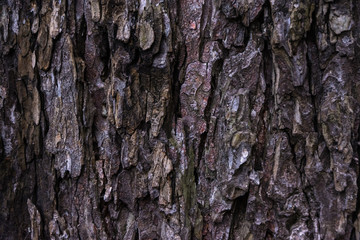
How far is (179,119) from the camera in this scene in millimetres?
1087

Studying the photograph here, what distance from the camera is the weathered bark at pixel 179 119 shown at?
0.97m

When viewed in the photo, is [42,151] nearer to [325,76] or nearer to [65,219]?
[65,219]

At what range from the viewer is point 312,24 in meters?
0.97

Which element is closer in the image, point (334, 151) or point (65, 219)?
point (334, 151)

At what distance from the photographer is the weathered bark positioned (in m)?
0.97

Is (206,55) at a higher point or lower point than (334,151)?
higher

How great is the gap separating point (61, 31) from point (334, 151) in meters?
0.85

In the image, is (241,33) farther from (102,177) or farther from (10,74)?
(10,74)

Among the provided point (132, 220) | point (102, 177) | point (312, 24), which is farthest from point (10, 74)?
point (312, 24)

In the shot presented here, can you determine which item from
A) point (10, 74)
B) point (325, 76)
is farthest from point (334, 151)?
point (10, 74)

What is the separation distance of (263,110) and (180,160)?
10.7 inches

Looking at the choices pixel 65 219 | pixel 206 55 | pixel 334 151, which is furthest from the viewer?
pixel 65 219

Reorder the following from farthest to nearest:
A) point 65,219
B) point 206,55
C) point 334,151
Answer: point 65,219 → point 206,55 → point 334,151

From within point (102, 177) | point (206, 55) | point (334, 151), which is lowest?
point (102, 177)
